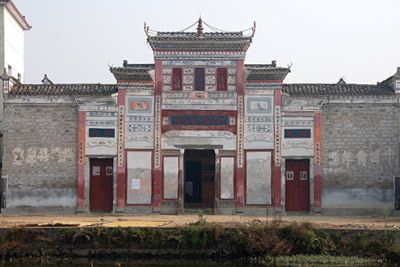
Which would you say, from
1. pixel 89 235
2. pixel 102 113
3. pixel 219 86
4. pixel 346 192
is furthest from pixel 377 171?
pixel 89 235

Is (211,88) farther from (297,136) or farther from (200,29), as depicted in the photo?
(297,136)

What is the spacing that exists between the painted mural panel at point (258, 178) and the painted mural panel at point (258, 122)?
46cm

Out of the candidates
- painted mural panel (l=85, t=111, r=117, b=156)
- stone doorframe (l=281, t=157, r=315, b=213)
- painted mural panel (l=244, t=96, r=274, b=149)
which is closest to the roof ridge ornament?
painted mural panel (l=244, t=96, r=274, b=149)

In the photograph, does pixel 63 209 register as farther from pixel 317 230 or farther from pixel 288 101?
pixel 317 230

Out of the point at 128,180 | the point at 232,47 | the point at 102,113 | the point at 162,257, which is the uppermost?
the point at 232,47

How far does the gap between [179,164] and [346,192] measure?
7.10 m

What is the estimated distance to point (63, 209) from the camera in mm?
29031

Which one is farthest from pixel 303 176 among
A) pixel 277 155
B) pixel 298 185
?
pixel 277 155

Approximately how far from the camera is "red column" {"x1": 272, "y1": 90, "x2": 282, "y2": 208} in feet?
95.3

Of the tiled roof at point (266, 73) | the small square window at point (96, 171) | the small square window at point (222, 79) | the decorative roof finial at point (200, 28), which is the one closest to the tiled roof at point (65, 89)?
the small square window at point (96, 171)

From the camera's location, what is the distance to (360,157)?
29188mm

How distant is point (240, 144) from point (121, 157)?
16.5ft

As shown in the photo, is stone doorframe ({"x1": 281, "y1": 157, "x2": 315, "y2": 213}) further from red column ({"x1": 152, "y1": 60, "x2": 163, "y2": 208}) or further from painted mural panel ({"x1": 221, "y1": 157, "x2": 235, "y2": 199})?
red column ({"x1": 152, "y1": 60, "x2": 163, "y2": 208})

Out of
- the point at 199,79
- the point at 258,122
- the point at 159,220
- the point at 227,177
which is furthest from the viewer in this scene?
the point at 199,79
